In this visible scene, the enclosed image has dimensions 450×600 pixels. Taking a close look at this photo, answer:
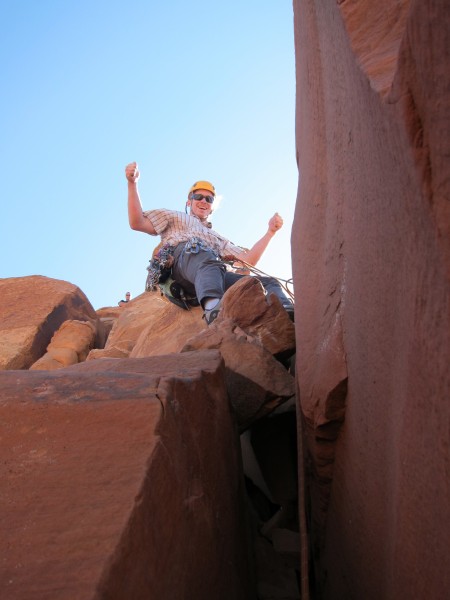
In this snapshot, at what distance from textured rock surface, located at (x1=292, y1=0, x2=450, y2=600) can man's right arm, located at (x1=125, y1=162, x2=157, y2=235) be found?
165 cm

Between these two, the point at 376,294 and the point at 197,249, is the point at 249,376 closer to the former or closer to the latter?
the point at 376,294

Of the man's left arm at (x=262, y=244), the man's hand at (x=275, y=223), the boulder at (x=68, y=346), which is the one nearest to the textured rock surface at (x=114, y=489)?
the man's left arm at (x=262, y=244)

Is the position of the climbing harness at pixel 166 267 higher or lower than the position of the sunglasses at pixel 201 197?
lower

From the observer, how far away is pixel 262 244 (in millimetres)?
4258

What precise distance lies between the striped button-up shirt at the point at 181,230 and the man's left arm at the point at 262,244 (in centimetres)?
13

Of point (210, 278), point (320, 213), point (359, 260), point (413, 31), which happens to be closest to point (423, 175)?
point (413, 31)

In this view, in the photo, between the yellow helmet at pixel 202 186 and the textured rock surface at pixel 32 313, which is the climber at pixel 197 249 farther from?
the textured rock surface at pixel 32 313

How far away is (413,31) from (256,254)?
332 centimetres

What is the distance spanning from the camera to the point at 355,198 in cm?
157

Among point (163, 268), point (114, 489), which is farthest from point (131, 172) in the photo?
point (114, 489)

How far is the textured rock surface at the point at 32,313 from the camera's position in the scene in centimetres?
594

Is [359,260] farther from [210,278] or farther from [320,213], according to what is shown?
[210,278]

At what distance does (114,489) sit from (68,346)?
517 centimetres

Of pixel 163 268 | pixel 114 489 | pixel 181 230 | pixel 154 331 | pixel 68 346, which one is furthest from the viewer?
pixel 68 346
